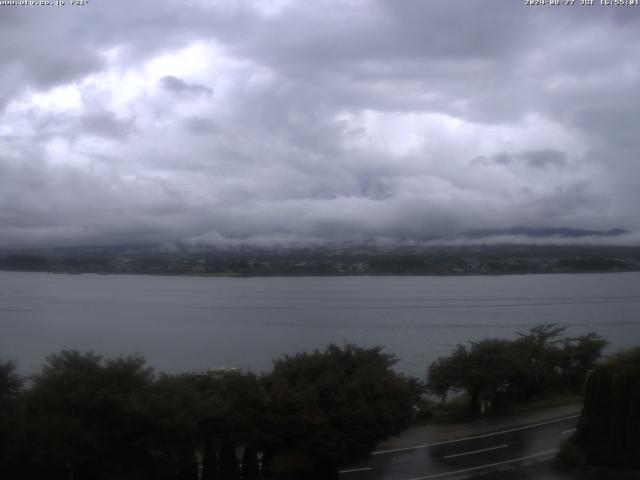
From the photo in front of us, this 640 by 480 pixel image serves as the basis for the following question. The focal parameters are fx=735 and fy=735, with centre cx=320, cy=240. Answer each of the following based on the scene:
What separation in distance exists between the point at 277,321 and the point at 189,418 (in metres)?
50.2

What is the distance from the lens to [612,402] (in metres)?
16.3

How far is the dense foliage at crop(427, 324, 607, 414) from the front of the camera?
24656 mm

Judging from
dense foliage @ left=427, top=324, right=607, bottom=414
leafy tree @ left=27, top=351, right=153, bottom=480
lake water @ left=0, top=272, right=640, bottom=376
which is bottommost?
lake water @ left=0, top=272, right=640, bottom=376

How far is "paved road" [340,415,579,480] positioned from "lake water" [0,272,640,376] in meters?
17.1

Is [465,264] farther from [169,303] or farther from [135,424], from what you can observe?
[135,424]

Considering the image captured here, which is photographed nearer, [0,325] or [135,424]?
[135,424]

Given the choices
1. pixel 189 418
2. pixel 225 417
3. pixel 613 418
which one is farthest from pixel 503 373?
pixel 189 418

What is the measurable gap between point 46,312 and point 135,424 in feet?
194

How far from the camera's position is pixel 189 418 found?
45.6ft

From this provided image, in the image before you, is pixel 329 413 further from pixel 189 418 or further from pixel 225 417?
pixel 189 418

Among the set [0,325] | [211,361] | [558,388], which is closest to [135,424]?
[558,388]

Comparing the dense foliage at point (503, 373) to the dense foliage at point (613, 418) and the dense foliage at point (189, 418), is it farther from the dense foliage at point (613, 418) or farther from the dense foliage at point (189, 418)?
the dense foliage at point (613, 418)

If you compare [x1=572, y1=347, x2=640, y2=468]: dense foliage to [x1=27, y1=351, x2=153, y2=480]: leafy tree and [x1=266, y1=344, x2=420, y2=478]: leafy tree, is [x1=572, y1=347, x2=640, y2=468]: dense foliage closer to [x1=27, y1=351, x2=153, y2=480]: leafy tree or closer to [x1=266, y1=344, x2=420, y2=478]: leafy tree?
[x1=266, y1=344, x2=420, y2=478]: leafy tree

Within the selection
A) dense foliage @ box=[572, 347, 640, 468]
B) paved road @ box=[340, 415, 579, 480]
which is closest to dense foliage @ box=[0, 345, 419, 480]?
paved road @ box=[340, 415, 579, 480]
